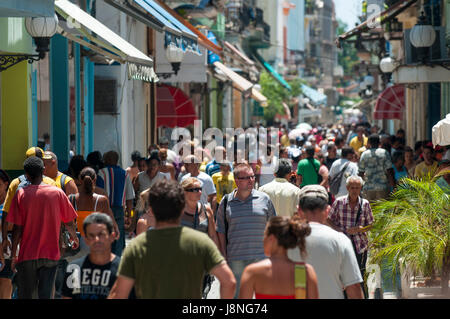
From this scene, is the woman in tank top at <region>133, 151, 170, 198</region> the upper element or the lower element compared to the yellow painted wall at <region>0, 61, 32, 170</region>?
lower

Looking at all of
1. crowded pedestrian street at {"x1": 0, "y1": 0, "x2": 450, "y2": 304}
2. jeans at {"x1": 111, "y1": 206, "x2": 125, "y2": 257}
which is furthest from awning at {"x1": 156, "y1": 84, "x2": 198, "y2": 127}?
jeans at {"x1": 111, "y1": 206, "x2": 125, "y2": 257}

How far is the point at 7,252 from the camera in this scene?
9008 mm

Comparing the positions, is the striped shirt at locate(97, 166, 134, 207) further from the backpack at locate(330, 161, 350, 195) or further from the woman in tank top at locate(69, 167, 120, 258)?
the backpack at locate(330, 161, 350, 195)

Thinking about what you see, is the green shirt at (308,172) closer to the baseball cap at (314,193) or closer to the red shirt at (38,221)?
the red shirt at (38,221)

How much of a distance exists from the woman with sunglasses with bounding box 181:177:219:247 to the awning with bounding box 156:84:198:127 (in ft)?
61.1

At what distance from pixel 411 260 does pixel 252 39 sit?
4957 centimetres

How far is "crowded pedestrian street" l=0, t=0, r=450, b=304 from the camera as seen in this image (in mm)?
5953

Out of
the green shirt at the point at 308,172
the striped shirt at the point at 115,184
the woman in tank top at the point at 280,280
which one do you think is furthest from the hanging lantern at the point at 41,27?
the woman in tank top at the point at 280,280

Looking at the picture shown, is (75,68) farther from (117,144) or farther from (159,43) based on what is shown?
(159,43)

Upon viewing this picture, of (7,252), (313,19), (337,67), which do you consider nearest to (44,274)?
(7,252)

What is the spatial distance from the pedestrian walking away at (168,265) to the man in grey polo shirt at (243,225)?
9.68 ft

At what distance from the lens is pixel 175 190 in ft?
19.8

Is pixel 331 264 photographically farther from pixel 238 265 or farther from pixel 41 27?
pixel 41 27

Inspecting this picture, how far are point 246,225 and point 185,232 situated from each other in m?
3.12
